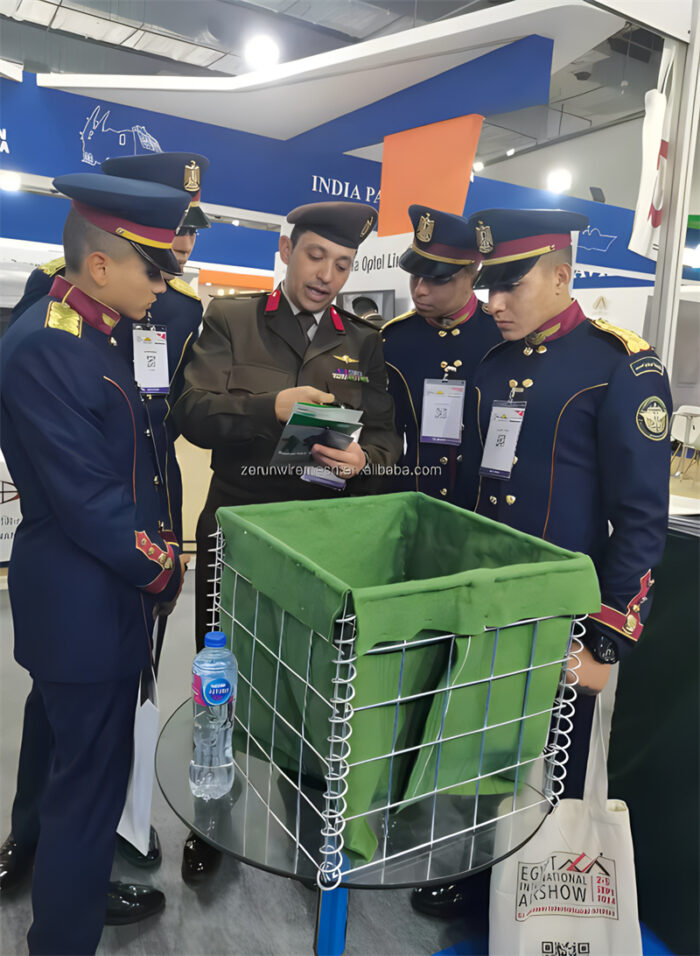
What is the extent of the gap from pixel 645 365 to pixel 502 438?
0.39 m

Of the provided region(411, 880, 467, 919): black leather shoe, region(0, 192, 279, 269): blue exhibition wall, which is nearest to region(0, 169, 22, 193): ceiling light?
region(0, 192, 279, 269): blue exhibition wall

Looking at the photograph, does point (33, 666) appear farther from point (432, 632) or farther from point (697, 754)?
point (697, 754)

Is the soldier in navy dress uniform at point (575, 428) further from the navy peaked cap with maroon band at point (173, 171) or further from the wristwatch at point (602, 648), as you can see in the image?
the navy peaked cap with maroon band at point (173, 171)

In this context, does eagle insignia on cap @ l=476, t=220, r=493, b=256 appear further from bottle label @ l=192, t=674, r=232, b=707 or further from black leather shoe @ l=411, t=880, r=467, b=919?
black leather shoe @ l=411, t=880, r=467, b=919

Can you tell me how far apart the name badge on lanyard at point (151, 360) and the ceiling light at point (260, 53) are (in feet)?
2.54

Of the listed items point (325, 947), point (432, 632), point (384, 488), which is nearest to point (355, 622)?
point (432, 632)

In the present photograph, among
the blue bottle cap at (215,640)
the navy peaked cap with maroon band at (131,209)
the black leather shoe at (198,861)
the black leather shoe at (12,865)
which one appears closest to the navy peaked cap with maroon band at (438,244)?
the navy peaked cap with maroon band at (131,209)

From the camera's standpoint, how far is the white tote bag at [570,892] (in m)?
1.69

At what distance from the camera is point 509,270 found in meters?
1.75

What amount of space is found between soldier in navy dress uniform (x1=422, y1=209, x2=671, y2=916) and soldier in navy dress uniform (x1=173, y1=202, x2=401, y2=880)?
376 mm

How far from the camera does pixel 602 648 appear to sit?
1589mm

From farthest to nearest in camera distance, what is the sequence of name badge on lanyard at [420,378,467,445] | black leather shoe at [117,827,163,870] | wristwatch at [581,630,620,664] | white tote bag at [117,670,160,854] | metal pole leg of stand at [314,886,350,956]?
1. black leather shoe at [117,827,163,870]
2. name badge on lanyard at [420,378,467,445]
3. wristwatch at [581,630,620,664]
4. white tote bag at [117,670,160,854]
5. metal pole leg of stand at [314,886,350,956]

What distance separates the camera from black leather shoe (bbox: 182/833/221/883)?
213 cm

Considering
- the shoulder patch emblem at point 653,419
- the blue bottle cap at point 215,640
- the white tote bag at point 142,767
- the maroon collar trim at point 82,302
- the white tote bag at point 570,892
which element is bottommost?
the white tote bag at point 570,892
